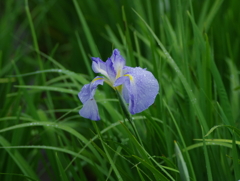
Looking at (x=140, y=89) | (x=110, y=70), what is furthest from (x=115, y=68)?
(x=140, y=89)

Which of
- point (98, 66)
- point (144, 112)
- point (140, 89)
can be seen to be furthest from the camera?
point (144, 112)

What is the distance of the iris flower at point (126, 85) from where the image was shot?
2.99ft

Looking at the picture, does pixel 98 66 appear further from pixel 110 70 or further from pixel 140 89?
pixel 140 89

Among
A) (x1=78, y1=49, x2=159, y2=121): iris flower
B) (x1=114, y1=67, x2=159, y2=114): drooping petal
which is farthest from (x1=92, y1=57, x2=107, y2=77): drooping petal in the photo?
(x1=114, y1=67, x2=159, y2=114): drooping petal

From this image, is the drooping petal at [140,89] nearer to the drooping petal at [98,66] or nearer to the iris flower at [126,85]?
the iris flower at [126,85]

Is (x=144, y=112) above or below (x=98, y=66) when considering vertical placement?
below

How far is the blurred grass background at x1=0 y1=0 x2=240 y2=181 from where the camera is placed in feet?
3.81

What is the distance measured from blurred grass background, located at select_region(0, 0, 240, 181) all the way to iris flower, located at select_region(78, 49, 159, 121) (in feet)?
0.30

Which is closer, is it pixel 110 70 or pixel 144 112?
pixel 110 70

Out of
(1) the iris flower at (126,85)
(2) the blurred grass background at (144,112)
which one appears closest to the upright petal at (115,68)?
(1) the iris flower at (126,85)

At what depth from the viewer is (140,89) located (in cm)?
92

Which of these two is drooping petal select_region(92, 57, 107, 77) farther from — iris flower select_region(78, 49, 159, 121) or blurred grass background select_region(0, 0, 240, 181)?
→ blurred grass background select_region(0, 0, 240, 181)

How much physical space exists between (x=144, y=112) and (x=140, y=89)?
0.85 feet

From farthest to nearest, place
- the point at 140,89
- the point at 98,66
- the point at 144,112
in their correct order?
the point at 144,112 → the point at 98,66 → the point at 140,89
